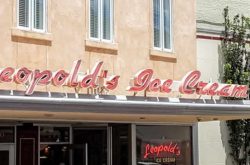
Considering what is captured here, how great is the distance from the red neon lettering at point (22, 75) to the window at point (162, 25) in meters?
5.67

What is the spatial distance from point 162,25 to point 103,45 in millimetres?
2657

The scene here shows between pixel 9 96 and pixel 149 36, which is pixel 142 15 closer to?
pixel 149 36

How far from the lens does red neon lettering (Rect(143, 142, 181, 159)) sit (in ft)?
61.9

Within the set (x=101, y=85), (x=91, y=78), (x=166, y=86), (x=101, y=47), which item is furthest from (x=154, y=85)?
(x=91, y=78)

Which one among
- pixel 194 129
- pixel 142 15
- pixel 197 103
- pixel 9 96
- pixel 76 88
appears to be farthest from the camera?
pixel 194 129

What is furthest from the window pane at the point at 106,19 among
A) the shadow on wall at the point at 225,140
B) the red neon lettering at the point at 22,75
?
the shadow on wall at the point at 225,140

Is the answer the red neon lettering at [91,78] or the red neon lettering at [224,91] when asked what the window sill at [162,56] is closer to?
the red neon lettering at [224,91]

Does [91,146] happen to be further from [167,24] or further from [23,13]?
[23,13]

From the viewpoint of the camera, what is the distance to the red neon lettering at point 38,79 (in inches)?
538

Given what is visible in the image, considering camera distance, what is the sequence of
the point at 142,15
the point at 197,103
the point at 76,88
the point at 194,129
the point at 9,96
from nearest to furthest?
the point at 9,96 → the point at 76,88 → the point at 197,103 → the point at 142,15 → the point at 194,129

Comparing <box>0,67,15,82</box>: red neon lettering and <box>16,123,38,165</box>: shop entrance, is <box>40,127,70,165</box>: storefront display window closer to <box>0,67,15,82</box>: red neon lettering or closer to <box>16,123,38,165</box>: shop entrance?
<box>16,123,38,165</box>: shop entrance

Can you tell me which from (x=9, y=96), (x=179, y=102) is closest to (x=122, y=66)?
(x=179, y=102)

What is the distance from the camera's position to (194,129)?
65.6 ft

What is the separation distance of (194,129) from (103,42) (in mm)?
4661
